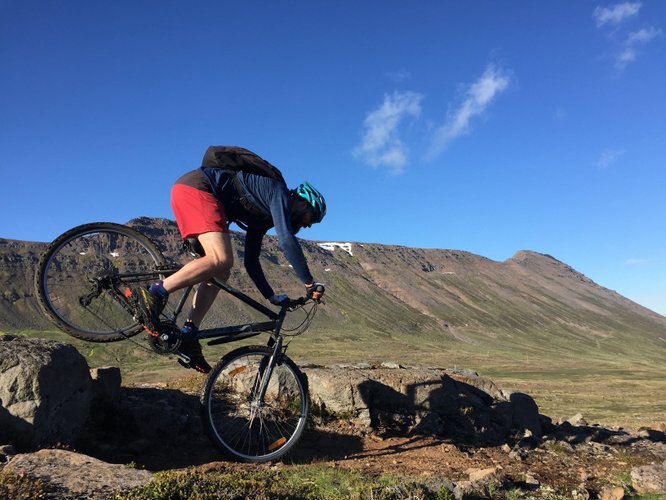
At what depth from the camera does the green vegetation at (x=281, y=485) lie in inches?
188

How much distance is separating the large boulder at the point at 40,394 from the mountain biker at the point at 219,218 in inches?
91.7

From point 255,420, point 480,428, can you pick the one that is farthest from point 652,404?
point 255,420

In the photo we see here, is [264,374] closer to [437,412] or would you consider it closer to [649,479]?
[437,412]

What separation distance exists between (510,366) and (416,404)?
148m

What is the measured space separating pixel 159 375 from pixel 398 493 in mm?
106685

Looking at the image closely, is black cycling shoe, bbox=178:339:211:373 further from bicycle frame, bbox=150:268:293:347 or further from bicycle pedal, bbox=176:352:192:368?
bicycle frame, bbox=150:268:293:347

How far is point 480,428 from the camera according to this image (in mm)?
12164

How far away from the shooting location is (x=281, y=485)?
5445mm

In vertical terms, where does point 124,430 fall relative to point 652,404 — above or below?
above

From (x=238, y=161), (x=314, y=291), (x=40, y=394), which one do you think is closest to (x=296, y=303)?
(x=314, y=291)

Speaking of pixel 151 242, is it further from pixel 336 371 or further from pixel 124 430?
pixel 336 371

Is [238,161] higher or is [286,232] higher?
[238,161]

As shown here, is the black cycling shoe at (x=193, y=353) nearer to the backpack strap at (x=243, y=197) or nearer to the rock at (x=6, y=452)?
the backpack strap at (x=243, y=197)

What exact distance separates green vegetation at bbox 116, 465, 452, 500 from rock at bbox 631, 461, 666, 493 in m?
4.68
